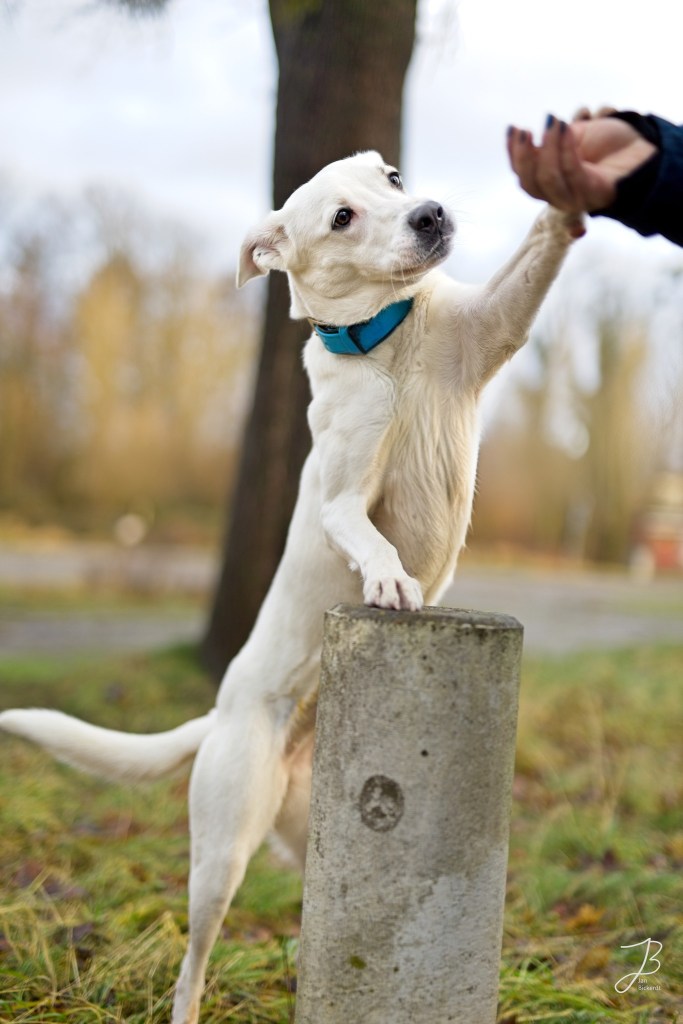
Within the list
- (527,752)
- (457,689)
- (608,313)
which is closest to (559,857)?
(527,752)

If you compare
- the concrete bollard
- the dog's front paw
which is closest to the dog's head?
the dog's front paw

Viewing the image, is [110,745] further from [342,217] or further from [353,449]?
[342,217]

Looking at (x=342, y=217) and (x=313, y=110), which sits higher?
(x=313, y=110)

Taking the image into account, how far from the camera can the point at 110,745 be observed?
3.04 meters

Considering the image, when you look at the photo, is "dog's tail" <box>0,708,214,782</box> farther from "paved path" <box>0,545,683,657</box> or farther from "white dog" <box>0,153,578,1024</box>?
"paved path" <box>0,545,683,657</box>

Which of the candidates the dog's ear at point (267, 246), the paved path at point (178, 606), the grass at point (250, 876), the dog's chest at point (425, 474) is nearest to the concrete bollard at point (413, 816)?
the dog's chest at point (425, 474)

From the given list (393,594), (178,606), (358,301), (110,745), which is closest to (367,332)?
(358,301)

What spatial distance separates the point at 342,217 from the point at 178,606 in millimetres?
10735

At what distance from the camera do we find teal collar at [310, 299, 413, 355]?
2.52 meters

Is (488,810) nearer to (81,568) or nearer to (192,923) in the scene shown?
(192,923)

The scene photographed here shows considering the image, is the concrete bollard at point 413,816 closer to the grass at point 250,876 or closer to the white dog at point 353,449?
the white dog at point 353,449

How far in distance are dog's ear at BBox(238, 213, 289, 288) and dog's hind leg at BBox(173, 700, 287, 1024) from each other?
1.27m

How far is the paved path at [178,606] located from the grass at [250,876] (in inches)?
73.9

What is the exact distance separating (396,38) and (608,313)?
14.1m
